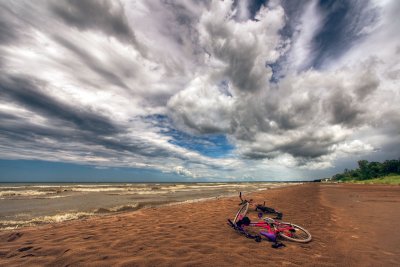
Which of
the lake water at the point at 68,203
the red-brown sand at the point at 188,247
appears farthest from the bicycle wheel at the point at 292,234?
the lake water at the point at 68,203

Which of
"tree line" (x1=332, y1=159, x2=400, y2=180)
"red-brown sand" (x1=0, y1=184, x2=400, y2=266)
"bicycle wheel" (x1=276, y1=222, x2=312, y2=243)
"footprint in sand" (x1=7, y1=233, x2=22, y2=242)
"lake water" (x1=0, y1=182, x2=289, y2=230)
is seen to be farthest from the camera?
"tree line" (x1=332, y1=159, x2=400, y2=180)

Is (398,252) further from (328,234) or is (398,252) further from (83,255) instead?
(83,255)

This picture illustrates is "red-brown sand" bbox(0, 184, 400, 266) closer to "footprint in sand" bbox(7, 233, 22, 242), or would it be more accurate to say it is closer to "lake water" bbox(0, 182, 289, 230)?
"footprint in sand" bbox(7, 233, 22, 242)

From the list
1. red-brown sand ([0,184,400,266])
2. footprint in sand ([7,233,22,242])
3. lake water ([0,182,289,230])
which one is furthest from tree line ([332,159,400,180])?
footprint in sand ([7,233,22,242])

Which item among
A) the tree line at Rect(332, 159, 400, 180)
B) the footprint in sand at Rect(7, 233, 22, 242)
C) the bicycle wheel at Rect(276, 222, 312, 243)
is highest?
the tree line at Rect(332, 159, 400, 180)

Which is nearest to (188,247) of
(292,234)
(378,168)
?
(292,234)

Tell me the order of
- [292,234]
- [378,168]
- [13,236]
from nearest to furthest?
[292,234] → [13,236] → [378,168]

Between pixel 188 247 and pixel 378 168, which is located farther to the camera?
pixel 378 168

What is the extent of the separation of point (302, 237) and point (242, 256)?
12.2 ft

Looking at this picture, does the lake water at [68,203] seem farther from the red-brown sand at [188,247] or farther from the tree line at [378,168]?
the tree line at [378,168]

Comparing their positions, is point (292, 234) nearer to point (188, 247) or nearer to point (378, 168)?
point (188, 247)

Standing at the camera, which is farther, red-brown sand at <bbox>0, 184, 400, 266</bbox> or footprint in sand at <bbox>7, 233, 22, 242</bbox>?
footprint in sand at <bbox>7, 233, 22, 242</bbox>

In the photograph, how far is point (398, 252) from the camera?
22.6ft

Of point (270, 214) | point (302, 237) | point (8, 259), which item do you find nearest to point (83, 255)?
point (8, 259)
